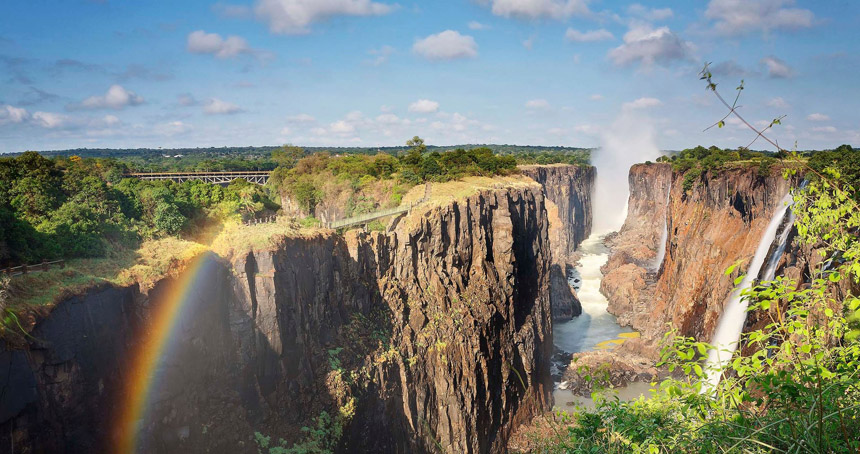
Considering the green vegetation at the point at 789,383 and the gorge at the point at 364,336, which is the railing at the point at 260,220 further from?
the green vegetation at the point at 789,383

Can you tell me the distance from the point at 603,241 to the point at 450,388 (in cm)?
6972

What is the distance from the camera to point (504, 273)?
126 ft

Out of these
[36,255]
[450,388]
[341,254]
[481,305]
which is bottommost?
[450,388]

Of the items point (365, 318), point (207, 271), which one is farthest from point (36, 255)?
point (365, 318)

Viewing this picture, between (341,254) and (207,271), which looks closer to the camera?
(207,271)

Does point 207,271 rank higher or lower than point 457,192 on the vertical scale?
lower

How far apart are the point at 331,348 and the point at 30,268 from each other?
14428 millimetres

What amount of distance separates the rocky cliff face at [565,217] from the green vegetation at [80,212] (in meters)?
41.6

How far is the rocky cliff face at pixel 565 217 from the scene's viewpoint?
2376 inches

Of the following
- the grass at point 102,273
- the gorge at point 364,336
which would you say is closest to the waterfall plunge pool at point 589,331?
the gorge at point 364,336

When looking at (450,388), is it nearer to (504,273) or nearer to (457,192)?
(504,273)

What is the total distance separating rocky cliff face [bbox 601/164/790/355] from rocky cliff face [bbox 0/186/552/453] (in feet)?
44.0

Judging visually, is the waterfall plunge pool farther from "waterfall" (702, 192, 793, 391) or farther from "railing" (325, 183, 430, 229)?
"railing" (325, 183, 430, 229)

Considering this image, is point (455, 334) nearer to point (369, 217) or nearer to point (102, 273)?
point (369, 217)
